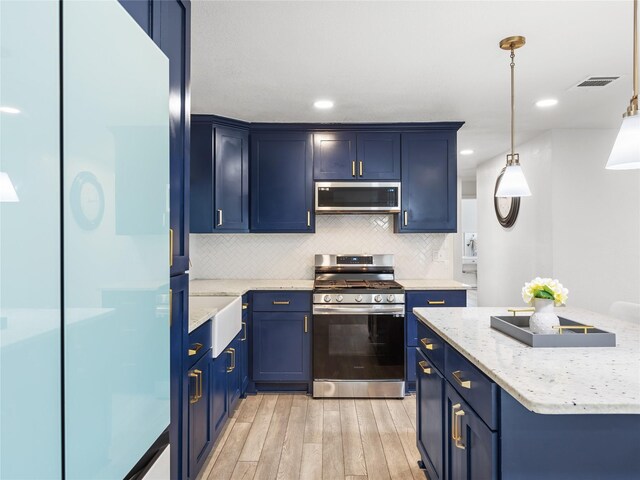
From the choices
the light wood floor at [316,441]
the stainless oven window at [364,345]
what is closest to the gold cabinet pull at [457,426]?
the light wood floor at [316,441]

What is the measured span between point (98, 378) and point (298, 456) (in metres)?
2.22

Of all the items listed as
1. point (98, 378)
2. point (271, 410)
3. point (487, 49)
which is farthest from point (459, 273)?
point (98, 378)

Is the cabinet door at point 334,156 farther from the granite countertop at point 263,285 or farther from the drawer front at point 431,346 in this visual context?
the drawer front at point 431,346

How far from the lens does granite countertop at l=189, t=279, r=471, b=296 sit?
344 centimetres

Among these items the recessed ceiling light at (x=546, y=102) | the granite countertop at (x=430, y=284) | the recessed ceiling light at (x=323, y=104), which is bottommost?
the granite countertop at (x=430, y=284)

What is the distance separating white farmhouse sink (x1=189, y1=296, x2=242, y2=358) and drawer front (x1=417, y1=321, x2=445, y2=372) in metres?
1.16

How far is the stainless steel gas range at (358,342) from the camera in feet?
11.8

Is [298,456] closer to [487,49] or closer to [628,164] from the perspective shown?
[628,164]

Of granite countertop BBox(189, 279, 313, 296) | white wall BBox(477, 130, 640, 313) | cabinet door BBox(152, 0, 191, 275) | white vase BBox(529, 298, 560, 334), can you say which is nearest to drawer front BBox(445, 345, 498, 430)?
white vase BBox(529, 298, 560, 334)

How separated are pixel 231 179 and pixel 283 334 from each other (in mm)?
1440

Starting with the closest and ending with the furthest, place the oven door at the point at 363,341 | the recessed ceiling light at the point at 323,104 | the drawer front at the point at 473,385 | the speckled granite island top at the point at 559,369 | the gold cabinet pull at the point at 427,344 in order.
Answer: the speckled granite island top at the point at 559,369 → the drawer front at the point at 473,385 → the gold cabinet pull at the point at 427,344 → the recessed ceiling light at the point at 323,104 → the oven door at the point at 363,341

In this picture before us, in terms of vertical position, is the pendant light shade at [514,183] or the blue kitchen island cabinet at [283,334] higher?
the pendant light shade at [514,183]

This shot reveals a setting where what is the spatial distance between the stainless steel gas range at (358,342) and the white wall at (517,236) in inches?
76.4

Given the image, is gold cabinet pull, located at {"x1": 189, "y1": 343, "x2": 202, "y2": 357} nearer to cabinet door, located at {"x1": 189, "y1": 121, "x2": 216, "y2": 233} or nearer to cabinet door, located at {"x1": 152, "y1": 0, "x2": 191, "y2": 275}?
cabinet door, located at {"x1": 152, "y1": 0, "x2": 191, "y2": 275}
